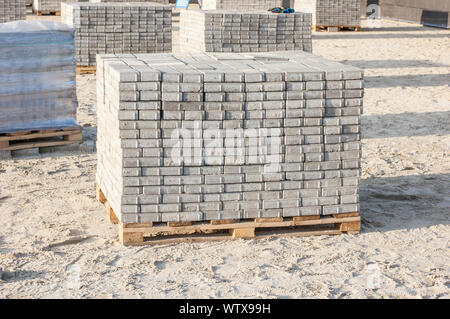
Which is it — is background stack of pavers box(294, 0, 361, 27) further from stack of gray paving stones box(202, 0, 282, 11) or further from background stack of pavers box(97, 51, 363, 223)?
background stack of pavers box(97, 51, 363, 223)

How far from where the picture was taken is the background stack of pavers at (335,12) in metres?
26.0

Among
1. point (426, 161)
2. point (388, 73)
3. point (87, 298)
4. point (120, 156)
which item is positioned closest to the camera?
point (87, 298)

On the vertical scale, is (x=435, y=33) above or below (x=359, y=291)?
above

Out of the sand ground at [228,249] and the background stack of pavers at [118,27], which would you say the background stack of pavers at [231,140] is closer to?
the sand ground at [228,249]

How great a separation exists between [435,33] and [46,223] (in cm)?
2098

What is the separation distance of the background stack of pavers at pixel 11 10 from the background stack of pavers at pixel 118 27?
5.54 meters

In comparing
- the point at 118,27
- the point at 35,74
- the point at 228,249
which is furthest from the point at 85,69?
the point at 228,249

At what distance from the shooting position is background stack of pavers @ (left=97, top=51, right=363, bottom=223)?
6.50 meters

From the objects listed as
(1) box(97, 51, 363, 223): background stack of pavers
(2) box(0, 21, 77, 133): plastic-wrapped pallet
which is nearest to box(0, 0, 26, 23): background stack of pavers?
(2) box(0, 21, 77, 133): plastic-wrapped pallet

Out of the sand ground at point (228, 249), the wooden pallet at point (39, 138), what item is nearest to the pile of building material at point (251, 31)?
the sand ground at point (228, 249)

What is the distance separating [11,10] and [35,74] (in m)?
12.5
